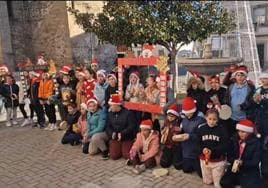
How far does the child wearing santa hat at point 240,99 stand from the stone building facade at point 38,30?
1706 centimetres

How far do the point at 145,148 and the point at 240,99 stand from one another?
1.82 meters

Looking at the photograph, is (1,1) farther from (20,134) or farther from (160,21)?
(20,134)

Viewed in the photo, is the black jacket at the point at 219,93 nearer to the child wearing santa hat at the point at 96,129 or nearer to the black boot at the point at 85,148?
the child wearing santa hat at the point at 96,129

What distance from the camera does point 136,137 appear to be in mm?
5805

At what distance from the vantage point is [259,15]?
24.1 m

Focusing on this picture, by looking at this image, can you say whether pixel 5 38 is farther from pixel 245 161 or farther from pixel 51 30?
pixel 245 161

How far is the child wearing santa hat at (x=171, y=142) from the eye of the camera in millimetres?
5355

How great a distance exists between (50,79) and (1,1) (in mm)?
13901

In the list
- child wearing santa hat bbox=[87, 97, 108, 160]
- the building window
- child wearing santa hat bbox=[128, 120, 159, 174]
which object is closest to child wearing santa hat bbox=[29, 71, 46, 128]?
child wearing santa hat bbox=[87, 97, 108, 160]

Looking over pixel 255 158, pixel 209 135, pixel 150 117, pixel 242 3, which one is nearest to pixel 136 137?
pixel 150 117

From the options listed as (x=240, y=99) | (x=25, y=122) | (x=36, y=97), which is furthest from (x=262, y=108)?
(x=25, y=122)

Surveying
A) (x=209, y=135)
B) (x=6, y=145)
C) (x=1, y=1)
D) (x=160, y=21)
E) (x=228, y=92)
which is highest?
(x=1, y=1)

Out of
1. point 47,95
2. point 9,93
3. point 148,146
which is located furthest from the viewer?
point 9,93

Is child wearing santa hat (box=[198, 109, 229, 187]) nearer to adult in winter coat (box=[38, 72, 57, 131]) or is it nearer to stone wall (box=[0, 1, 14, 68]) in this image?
adult in winter coat (box=[38, 72, 57, 131])
